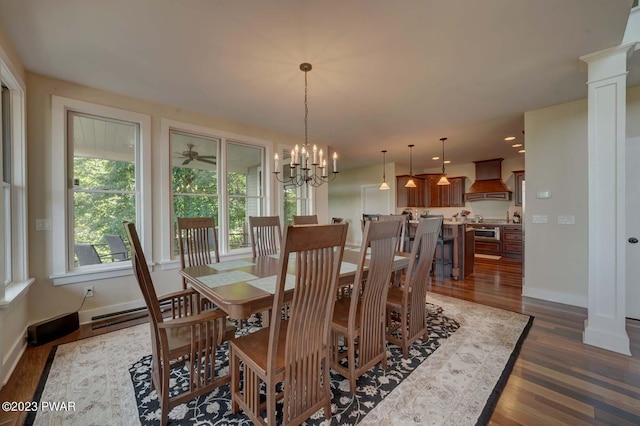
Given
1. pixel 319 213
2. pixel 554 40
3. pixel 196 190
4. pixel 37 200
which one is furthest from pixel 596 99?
pixel 37 200

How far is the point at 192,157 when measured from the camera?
3746mm

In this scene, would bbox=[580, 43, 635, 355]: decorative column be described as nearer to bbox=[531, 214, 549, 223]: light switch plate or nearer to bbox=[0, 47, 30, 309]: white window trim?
bbox=[531, 214, 549, 223]: light switch plate

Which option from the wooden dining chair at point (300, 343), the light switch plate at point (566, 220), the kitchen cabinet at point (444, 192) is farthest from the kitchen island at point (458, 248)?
the wooden dining chair at point (300, 343)

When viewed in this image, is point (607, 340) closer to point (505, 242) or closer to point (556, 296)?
point (556, 296)

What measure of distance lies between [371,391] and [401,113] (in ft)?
11.0

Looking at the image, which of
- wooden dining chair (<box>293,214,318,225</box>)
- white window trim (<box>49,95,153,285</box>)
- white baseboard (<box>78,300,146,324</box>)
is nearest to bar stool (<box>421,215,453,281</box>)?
wooden dining chair (<box>293,214,318,225</box>)

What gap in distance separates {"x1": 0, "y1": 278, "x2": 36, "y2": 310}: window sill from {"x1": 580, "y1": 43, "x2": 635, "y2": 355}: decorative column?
4775mm

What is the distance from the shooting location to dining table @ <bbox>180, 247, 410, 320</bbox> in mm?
1388

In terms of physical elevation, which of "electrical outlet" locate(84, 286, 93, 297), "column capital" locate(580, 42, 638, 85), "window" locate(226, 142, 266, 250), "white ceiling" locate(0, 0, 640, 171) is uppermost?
"white ceiling" locate(0, 0, 640, 171)

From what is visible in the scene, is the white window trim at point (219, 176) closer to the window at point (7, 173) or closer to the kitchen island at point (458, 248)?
the window at point (7, 173)

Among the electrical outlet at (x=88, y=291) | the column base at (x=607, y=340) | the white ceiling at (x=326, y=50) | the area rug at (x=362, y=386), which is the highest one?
the white ceiling at (x=326, y=50)

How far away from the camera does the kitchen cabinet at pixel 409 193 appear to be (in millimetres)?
7672

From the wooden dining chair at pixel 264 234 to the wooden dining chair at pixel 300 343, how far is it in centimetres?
149

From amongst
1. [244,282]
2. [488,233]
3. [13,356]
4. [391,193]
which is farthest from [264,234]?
[488,233]
